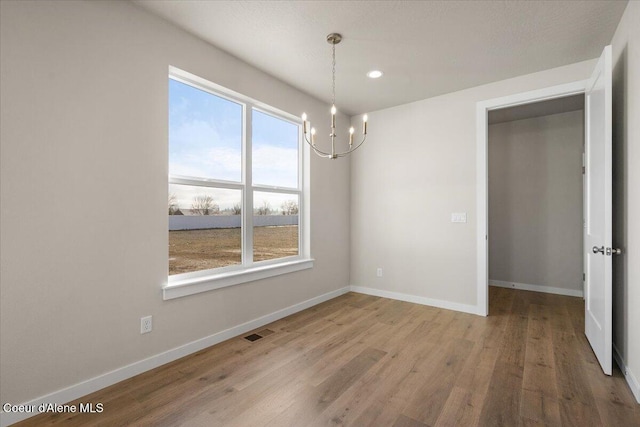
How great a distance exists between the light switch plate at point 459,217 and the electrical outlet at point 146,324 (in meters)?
3.43

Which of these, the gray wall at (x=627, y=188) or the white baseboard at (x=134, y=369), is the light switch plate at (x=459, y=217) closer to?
the gray wall at (x=627, y=188)

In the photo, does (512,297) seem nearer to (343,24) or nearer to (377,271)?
(377,271)

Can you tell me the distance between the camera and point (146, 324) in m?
2.33

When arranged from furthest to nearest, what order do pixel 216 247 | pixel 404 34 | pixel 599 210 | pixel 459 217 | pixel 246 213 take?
pixel 459 217
pixel 246 213
pixel 216 247
pixel 404 34
pixel 599 210

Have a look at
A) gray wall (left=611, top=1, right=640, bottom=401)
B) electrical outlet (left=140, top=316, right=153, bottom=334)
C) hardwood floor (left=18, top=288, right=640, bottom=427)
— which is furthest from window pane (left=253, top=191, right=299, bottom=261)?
gray wall (left=611, top=1, right=640, bottom=401)

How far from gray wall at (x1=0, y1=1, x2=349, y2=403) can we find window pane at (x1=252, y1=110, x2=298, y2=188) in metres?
0.88

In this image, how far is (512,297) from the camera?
4.39m

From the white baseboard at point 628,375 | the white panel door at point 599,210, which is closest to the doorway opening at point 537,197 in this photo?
the white panel door at point 599,210

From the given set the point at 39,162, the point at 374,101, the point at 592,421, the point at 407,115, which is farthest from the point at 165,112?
the point at 592,421

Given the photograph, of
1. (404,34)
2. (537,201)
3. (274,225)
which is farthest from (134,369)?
(537,201)

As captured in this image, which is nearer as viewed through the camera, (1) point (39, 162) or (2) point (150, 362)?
(1) point (39, 162)

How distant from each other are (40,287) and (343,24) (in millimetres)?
2784

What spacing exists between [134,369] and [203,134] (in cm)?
202

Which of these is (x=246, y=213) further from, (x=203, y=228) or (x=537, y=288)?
(x=537, y=288)
